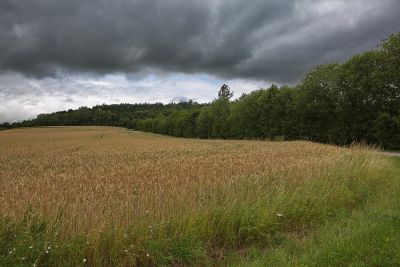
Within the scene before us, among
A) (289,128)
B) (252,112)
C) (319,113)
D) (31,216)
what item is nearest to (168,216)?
(31,216)

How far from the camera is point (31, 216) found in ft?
21.5

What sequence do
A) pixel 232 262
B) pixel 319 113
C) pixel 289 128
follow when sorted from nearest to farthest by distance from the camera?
pixel 232 262, pixel 319 113, pixel 289 128

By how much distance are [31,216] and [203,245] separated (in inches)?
124

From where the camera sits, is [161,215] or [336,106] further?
[336,106]

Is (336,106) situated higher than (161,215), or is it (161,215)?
(336,106)

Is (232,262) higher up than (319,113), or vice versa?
(319,113)

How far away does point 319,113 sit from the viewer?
58031 mm

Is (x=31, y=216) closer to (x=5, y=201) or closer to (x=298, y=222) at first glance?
(x=5, y=201)

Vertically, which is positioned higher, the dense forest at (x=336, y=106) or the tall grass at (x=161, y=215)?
the dense forest at (x=336, y=106)

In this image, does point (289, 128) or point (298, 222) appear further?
point (289, 128)

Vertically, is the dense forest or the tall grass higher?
the dense forest

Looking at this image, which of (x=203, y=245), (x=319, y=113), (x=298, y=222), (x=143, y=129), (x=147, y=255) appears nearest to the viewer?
(x=147, y=255)

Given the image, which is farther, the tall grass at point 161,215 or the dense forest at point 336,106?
the dense forest at point 336,106

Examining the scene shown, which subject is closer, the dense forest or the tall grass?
the tall grass
